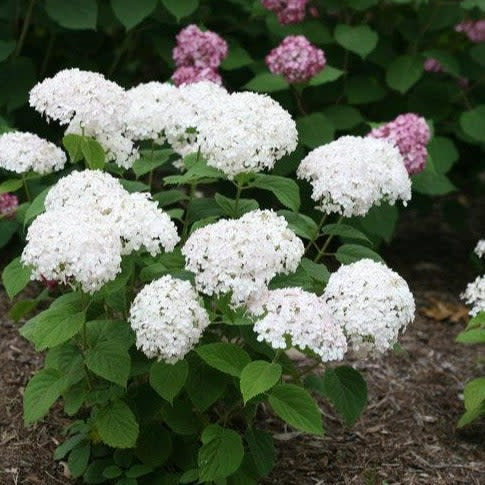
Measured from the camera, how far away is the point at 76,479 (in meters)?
3.17

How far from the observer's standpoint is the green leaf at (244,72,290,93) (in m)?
4.24

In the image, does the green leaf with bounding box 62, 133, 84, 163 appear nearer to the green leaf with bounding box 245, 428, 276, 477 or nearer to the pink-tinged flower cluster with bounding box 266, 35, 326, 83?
the green leaf with bounding box 245, 428, 276, 477

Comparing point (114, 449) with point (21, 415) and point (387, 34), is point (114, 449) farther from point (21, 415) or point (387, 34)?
point (387, 34)

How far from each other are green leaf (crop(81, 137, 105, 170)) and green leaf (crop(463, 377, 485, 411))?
57.6 inches

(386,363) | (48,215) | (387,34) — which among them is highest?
(48,215)

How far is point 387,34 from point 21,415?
2825 mm

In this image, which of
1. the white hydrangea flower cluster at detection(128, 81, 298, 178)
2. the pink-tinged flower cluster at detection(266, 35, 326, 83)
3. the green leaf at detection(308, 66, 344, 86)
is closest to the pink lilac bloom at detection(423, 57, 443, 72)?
the green leaf at detection(308, 66, 344, 86)

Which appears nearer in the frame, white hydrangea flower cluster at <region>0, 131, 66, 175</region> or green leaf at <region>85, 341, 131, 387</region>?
green leaf at <region>85, 341, 131, 387</region>

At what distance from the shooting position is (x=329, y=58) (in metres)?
4.87

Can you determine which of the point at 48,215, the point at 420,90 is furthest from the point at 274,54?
the point at 48,215

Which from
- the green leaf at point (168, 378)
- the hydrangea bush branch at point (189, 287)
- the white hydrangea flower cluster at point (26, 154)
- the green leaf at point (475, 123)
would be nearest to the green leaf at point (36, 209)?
the hydrangea bush branch at point (189, 287)

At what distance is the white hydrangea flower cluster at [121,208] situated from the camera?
2.62 metres

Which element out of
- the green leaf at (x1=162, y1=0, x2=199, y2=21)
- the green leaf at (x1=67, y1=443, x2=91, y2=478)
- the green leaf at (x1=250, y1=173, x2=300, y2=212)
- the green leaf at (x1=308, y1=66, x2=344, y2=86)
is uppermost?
the green leaf at (x1=250, y1=173, x2=300, y2=212)

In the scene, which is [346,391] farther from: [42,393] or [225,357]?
[42,393]
